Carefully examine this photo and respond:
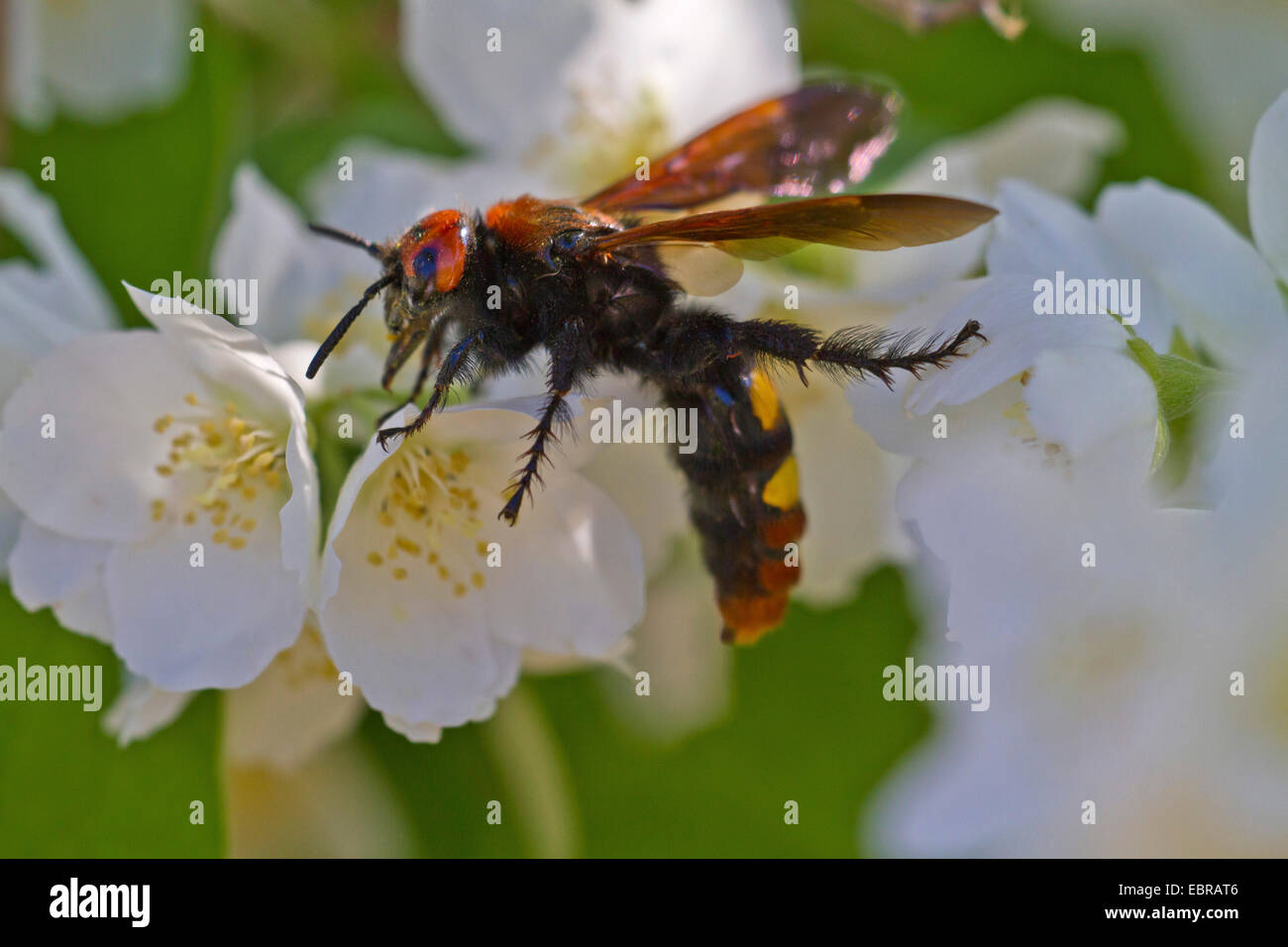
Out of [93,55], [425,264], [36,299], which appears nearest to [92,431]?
[36,299]

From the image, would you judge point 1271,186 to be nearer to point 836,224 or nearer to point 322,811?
point 836,224

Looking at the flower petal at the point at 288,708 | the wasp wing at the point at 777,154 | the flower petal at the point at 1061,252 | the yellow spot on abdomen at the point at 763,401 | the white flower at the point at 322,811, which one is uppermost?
the wasp wing at the point at 777,154

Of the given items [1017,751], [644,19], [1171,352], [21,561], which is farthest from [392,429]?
[644,19]

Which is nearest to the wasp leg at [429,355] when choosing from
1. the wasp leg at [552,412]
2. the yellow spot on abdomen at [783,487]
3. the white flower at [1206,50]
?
the wasp leg at [552,412]

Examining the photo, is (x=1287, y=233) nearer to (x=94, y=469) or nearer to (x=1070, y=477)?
(x=1070, y=477)

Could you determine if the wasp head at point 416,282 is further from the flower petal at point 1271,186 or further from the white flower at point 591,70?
the flower petal at point 1271,186
